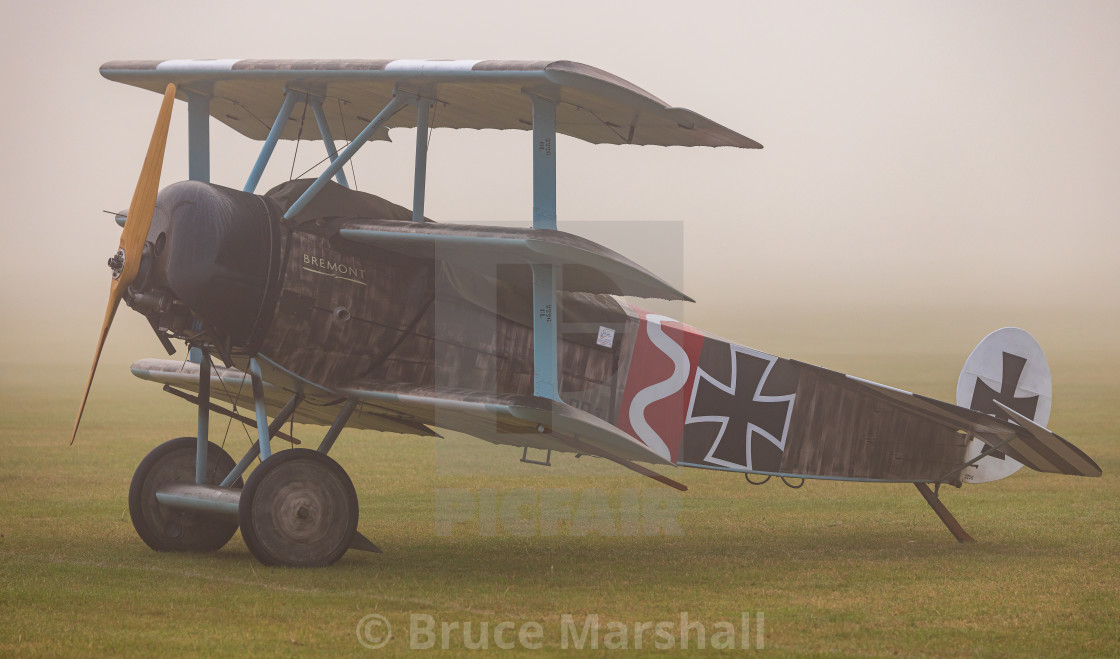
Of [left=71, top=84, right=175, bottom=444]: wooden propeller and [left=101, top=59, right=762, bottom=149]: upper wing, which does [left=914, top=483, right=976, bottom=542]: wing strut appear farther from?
[left=71, top=84, right=175, bottom=444]: wooden propeller

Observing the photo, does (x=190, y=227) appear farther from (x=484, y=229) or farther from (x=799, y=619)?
(x=799, y=619)

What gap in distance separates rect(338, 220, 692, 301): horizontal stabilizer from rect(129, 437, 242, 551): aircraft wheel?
296 cm

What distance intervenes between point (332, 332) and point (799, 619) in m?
4.29

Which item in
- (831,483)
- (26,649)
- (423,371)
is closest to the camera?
(26,649)

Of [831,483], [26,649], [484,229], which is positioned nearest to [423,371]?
[484,229]

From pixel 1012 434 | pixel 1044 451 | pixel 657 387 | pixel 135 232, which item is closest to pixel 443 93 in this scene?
pixel 135 232

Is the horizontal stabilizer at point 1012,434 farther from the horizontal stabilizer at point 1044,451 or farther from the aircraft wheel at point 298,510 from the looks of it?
the aircraft wheel at point 298,510

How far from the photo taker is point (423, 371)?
955 centimetres

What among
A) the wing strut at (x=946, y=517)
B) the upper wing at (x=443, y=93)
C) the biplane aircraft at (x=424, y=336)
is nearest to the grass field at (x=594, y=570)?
the wing strut at (x=946, y=517)

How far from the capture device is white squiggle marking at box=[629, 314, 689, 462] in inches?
409

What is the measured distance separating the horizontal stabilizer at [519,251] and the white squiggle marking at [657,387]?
1.08 meters

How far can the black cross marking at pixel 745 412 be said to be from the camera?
35.3ft

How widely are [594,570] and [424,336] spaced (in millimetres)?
2531

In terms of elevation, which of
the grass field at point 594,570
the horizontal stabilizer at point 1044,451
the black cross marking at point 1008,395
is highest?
the black cross marking at point 1008,395
